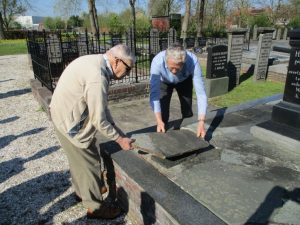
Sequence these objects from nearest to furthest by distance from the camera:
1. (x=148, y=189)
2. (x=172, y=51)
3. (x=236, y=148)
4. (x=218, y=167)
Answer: (x=148, y=189), (x=172, y=51), (x=218, y=167), (x=236, y=148)

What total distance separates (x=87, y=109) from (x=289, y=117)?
2.91 m

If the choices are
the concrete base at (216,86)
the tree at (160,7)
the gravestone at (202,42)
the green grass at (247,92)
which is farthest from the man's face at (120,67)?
the tree at (160,7)

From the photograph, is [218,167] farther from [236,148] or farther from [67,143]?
[67,143]

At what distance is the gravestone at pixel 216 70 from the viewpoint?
8.07 meters

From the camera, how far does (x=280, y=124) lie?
13.6ft

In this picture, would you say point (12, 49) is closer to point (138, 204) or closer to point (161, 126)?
point (161, 126)

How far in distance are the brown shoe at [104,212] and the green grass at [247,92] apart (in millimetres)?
4939

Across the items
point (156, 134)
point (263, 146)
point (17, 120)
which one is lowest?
point (17, 120)

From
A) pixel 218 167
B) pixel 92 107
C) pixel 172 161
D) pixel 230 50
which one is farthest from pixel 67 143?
pixel 230 50

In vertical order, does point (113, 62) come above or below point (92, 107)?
above

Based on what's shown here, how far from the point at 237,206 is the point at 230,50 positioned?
7.00m

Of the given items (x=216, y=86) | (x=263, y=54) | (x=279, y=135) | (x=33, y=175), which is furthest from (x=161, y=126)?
(x=263, y=54)

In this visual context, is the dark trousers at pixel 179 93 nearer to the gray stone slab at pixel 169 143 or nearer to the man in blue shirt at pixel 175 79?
the man in blue shirt at pixel 175 79

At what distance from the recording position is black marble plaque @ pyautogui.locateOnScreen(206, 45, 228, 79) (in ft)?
26.4
